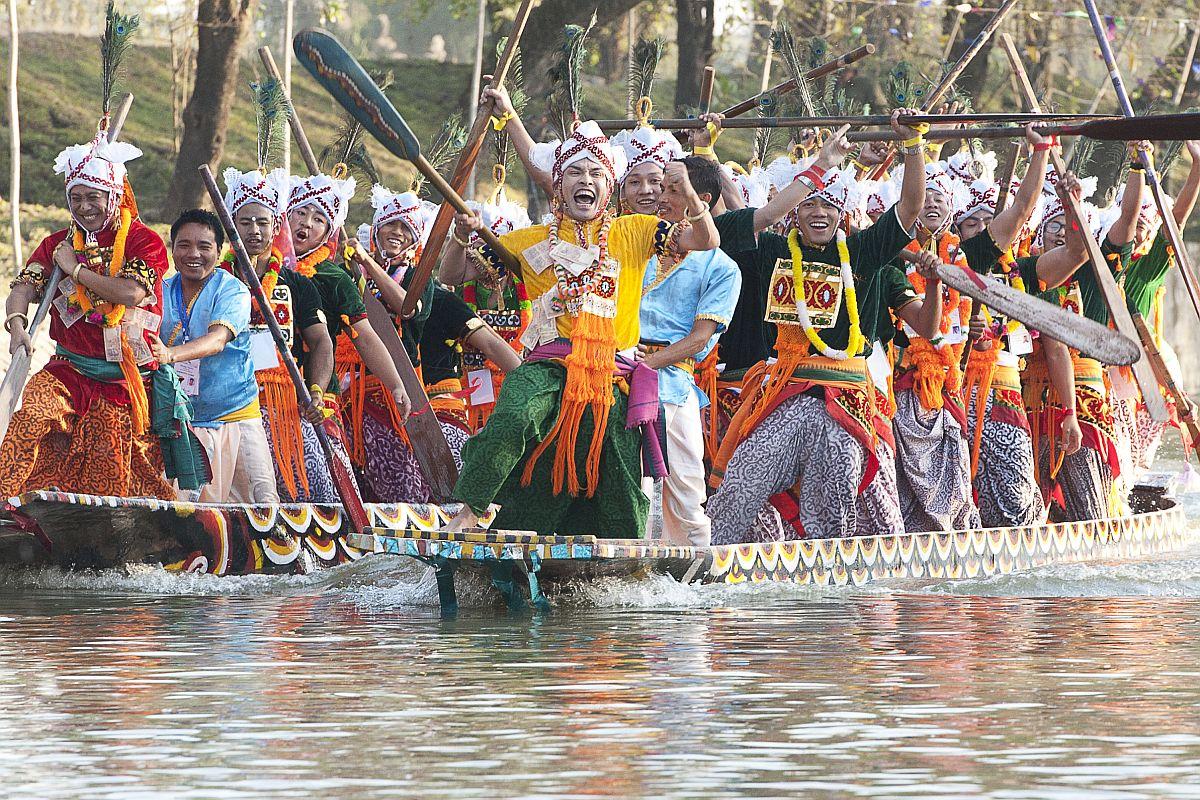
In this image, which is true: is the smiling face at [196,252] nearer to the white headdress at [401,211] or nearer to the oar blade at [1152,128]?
the white headdress at [401,211]

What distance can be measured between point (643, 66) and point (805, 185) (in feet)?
8.54

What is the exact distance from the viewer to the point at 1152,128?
6.86 metres

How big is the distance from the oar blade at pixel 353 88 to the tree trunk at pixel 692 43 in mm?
14726

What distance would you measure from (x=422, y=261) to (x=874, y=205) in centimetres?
250

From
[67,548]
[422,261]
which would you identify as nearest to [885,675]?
[422,261]

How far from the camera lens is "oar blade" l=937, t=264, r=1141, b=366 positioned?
31.3 ft

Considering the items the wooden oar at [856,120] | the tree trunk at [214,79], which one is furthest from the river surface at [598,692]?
the tree trunk at [214,79]

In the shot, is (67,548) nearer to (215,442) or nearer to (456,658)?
(215,442)

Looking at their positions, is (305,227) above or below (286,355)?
above

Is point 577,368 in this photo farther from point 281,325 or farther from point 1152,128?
point 281,325

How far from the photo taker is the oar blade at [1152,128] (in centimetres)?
665

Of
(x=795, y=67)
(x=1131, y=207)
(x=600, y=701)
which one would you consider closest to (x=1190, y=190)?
(x=1131, y=207)

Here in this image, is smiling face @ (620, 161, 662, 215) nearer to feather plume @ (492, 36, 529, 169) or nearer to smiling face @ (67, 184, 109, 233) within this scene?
feather plume @ (492, 36, 529, 169)

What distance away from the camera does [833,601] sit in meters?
9.10
